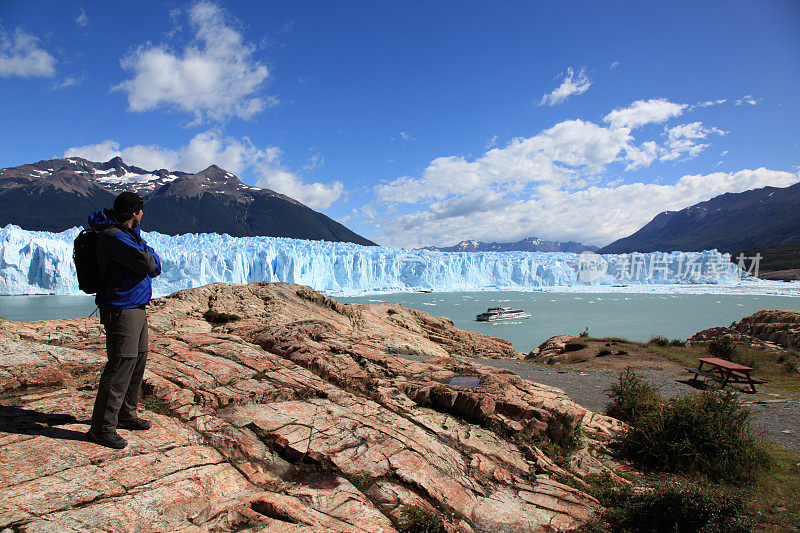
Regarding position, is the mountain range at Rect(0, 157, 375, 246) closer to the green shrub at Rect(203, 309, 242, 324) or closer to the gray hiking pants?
the green shrub at Rect(203, 309, 242, 324)

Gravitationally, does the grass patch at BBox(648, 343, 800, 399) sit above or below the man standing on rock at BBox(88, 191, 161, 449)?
below

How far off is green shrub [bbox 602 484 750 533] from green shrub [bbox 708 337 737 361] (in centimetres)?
1355

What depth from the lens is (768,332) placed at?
17.9 metres

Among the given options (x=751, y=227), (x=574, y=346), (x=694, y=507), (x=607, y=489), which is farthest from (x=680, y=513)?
(x=751, y=227)

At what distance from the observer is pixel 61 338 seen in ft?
23.8

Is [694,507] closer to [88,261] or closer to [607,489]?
[607,489]

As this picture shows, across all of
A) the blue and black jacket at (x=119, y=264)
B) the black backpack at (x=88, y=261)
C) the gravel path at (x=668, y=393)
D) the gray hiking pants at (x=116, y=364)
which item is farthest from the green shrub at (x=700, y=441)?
the black backpack at (x=88, y=261)

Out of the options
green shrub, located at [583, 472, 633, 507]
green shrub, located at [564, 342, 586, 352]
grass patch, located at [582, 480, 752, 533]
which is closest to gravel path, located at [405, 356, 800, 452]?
green shrub, located at [583, 472, 633, 507]

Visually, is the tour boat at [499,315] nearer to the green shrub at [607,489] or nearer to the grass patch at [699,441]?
the grass patch at [699,441]

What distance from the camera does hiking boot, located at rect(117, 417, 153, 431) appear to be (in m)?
3.62

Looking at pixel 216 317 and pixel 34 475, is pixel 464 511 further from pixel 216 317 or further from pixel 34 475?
pixel 216 317

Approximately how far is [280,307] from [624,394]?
38.4 feet

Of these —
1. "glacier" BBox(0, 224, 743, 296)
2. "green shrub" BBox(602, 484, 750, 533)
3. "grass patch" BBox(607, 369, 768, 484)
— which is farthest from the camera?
"glacier" BBox(0, 224, 743, 296)

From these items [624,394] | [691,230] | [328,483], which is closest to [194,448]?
[328,483]
